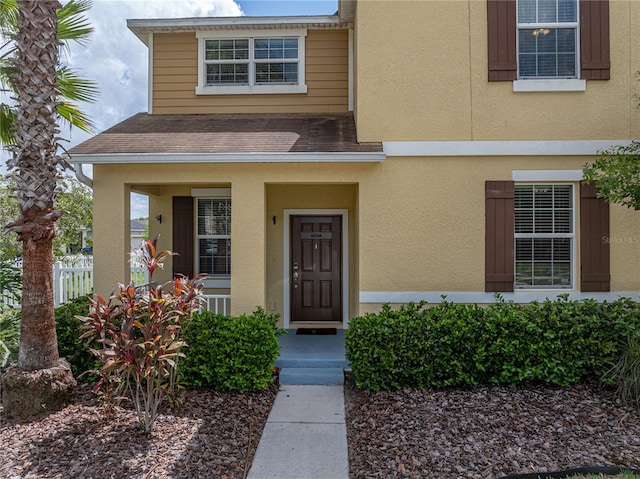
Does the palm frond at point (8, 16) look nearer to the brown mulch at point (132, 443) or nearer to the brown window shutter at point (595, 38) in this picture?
the brown mulch at point (132, 443)

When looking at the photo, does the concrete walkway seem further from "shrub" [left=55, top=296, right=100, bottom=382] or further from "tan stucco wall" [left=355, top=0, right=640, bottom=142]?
"tan stucco wall" [left=355, top=0, right=640, bottom=142]

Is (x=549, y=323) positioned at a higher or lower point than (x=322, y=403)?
→ higher

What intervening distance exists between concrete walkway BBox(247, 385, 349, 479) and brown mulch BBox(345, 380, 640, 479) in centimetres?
16

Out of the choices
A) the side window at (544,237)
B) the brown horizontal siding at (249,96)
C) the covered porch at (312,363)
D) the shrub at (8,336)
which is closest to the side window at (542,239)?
the side window at (544,237)

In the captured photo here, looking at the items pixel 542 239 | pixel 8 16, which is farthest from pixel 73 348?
pixel 542 239

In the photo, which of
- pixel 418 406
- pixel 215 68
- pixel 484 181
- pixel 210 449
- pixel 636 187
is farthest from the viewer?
pixel 215 68

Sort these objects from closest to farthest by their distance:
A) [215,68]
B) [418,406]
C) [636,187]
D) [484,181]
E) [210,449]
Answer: [210,449]
[418,406]
[636,187]
[484,181]
[215,68]

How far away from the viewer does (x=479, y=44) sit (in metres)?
6.48

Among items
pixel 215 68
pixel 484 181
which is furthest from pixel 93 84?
pixel 484 181

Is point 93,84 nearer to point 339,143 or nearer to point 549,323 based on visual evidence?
point 339,143

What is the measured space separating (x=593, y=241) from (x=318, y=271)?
15.7ft

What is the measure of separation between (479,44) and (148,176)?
5.61 metres

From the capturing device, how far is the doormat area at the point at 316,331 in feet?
26.0

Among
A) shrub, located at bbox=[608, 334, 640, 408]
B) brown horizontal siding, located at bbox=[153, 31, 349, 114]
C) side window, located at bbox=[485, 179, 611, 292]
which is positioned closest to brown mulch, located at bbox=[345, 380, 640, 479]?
shrub, located at bbox=[608, 334, 640, 408]
